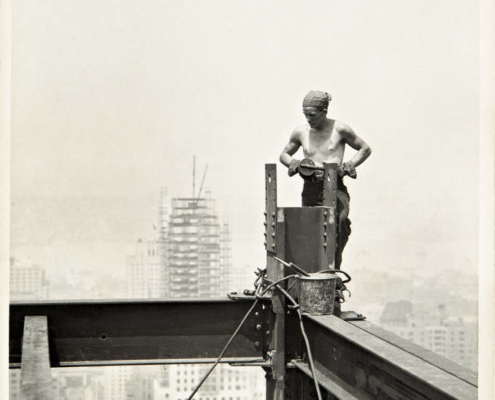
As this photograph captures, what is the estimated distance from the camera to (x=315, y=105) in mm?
8844

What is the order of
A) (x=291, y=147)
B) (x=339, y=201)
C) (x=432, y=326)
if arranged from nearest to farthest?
(x=339, y=201), (x=291, y=147), (x=432, y=326)

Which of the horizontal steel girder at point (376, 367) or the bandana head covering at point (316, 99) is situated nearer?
the horizontal steel girder at point (376, 367)

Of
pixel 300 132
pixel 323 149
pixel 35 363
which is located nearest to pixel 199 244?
pixel 300 132

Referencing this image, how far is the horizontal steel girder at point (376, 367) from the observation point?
15.7 ft

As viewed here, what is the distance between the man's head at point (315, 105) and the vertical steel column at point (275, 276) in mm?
791

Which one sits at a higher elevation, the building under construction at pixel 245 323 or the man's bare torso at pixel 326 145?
the man's bare torso at pixel 326 145

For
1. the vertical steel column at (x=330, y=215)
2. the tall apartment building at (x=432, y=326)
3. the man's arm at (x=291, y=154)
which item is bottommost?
the tall apartment building at (x=432, y=326)

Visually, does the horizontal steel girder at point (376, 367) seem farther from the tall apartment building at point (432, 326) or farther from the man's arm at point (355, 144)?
the tall apartment building at point (432, 326)

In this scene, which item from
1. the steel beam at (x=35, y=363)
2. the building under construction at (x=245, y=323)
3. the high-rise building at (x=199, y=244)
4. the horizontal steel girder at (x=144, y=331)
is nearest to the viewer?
the steel beam at (x=35, y=363)

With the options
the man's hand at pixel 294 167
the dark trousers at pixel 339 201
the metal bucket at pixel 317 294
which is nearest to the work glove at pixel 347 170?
the dark trousers at pixel 339 201

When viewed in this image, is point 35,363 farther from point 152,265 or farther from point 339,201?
point 152,265

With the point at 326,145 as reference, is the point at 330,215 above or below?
below

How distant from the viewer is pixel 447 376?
4844mm

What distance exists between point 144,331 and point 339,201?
237 cm
